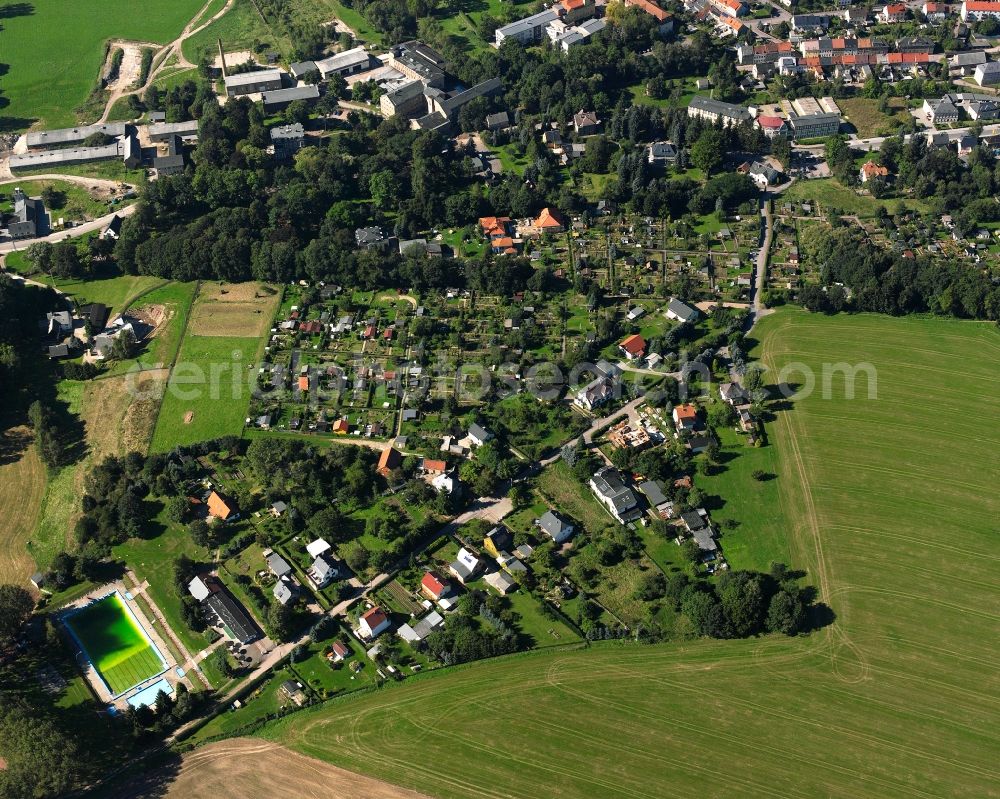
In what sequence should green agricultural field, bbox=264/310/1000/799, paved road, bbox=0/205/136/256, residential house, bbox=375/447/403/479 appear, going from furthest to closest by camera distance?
paved road, bbox=0/205/136/256 < residential house, bbox=375/447/403/479 < green agricultural field, bbox=264/310/1000/799

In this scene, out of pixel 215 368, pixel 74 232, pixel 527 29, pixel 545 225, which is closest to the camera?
pixel 215 368

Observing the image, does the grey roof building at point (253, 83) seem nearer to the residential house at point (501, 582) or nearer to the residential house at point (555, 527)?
the residential house at point (555, 527)

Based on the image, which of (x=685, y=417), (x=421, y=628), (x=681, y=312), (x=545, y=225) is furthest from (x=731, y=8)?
(x=421, y=628)

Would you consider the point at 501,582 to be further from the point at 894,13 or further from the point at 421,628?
the point at 894,13

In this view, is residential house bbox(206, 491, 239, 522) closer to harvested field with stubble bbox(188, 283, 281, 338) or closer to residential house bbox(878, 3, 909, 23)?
harvested field with stubble bbox(188, 283, 281, 338)

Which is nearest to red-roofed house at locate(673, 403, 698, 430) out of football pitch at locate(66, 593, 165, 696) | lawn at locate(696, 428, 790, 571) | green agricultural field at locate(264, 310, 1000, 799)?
lawn at locate(696, 428, 790, 571)

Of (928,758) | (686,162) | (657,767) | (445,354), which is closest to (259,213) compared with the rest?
(445,354)
